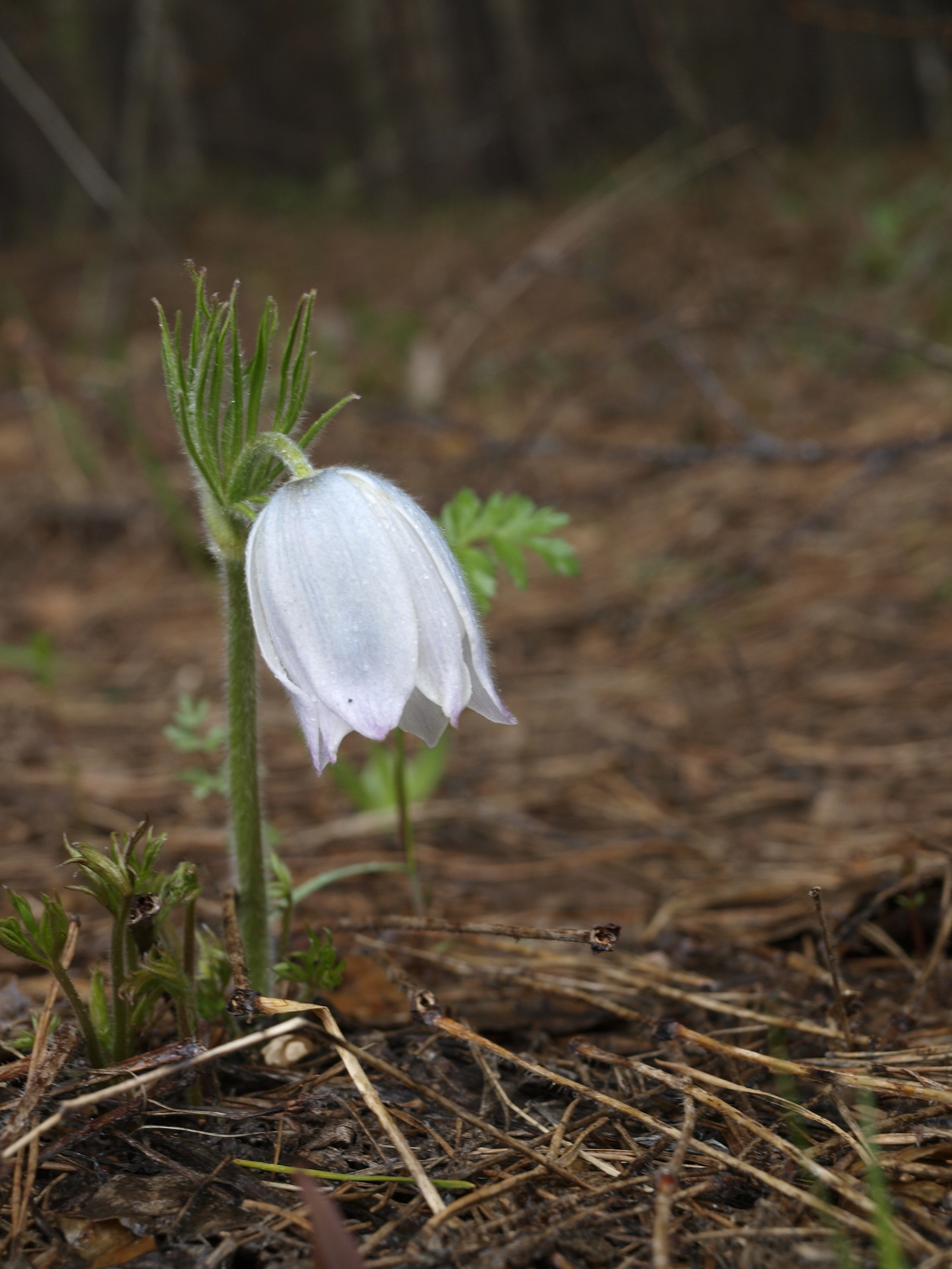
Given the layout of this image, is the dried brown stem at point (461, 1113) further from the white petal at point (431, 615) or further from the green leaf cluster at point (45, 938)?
the white petal at point (431, 615)

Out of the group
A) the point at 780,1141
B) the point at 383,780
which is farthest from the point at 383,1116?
the point at 383,780

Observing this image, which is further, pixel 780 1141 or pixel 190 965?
pixel 190 965

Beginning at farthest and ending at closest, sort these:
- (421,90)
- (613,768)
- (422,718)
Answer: (421,90), (613,768), (422,718)

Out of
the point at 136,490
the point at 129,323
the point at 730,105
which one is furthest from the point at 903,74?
the point at 136,490

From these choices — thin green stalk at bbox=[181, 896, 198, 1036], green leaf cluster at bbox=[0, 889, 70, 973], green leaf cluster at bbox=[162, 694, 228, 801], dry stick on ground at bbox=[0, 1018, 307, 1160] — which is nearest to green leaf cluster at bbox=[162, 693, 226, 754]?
green leaf cluster at bbox=[162, 694, 228, 801]

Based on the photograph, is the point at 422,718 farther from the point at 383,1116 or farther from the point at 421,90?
the point at 421,90

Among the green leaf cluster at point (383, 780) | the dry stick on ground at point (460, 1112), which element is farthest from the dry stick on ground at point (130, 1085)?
the green leaf cluster at point (383, 780)

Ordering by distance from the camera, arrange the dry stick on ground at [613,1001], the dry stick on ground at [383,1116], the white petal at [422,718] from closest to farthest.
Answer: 1. the dry stick on ground at [383,1116]
2. the white petal at [422,718]
3. the dry stick on ground at [613,1001]

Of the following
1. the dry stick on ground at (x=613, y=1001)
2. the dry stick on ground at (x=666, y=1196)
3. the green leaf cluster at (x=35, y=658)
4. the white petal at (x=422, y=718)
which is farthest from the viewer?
the green leaf cluster at (x=35, y=658)
